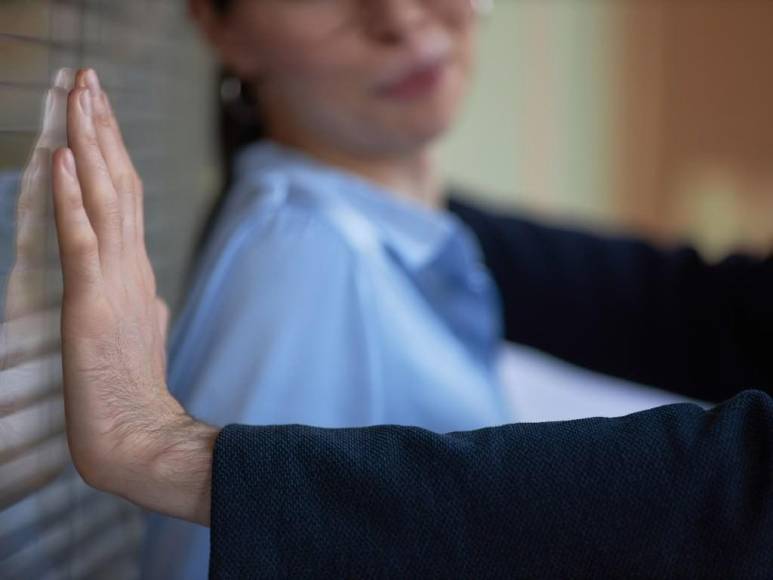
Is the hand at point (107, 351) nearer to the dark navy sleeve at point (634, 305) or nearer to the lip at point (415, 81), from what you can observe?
the lip at point (415, 81)

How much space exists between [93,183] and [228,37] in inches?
20.8

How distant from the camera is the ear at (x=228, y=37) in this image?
0.96m

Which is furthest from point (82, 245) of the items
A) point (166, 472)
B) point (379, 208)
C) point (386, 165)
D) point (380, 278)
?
point (386, 165)

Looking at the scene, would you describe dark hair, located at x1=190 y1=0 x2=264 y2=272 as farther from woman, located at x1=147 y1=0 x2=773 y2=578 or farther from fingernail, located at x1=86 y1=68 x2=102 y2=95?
fingernail, located at x1=86 y1=68 x2=102 y2=95

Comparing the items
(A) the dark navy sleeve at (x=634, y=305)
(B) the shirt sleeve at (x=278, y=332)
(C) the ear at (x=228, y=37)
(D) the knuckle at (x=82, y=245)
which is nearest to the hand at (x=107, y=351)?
(D) the knuckle at (x=82, y=245)

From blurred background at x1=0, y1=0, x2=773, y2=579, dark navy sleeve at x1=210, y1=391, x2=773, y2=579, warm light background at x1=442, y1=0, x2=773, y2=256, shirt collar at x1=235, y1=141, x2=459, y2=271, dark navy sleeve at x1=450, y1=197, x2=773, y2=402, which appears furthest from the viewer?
warm light background at x1=442, y1=0, x2=773, y2=256

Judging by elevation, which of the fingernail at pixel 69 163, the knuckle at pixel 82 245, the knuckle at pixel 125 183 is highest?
the fingernail at pixel 69 163

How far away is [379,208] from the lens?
3.04 feet

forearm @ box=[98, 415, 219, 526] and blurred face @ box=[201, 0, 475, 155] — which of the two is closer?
forearm @ box=[98, 415, 219, 526]

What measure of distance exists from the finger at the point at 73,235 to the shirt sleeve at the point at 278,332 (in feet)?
0.77

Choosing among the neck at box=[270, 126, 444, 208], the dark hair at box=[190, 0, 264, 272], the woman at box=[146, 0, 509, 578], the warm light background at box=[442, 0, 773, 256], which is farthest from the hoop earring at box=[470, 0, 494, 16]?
the warm light background at box=[442, 0, 773, 256]

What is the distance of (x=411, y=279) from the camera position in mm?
894

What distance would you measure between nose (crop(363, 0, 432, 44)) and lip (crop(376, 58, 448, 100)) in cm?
4

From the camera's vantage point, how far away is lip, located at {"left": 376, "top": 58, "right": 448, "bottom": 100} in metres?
0.96
